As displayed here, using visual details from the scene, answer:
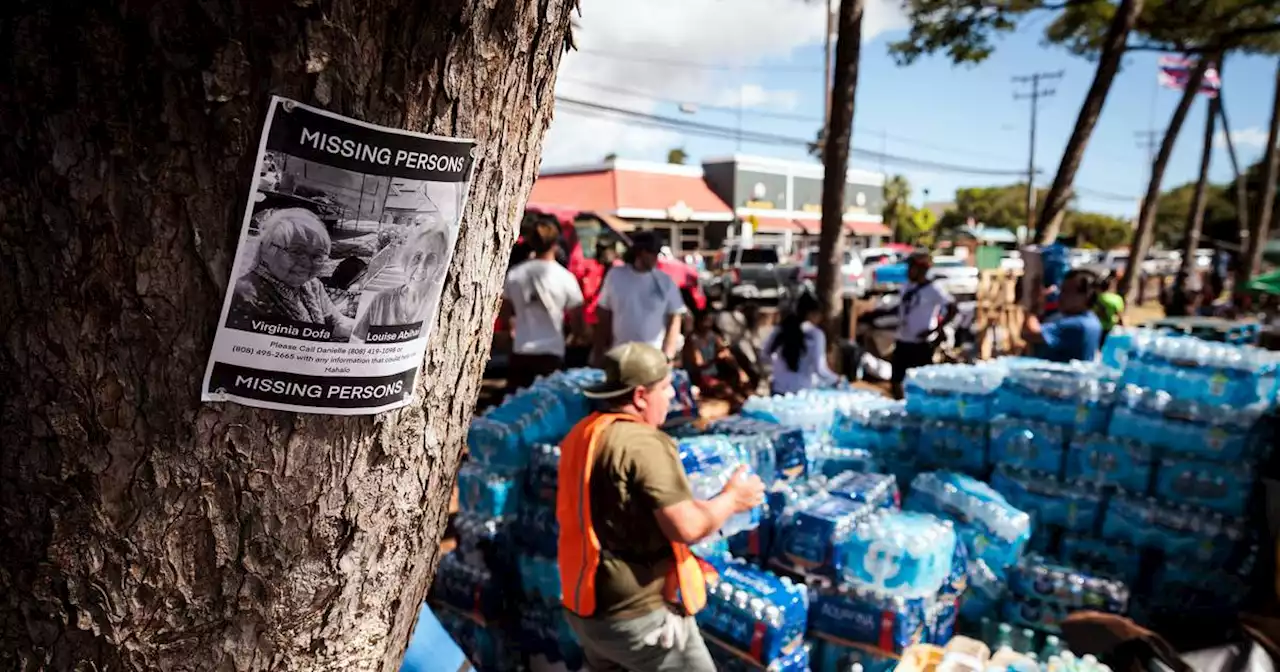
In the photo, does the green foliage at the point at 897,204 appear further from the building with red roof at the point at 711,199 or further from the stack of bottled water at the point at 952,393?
the stack of bottled water at the point at 952,393

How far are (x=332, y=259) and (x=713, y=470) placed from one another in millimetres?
2631

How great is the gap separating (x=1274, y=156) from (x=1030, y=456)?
2145 centimetres

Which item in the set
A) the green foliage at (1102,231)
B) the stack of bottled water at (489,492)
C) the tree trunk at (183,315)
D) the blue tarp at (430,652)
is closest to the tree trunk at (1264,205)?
the stack of bottled water at (489,492)

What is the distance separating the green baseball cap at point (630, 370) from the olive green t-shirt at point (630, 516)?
7.2 inches

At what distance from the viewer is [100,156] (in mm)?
805

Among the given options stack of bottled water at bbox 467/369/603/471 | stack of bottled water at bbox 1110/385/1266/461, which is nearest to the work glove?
stack of bottled water at bbox 467/369/603/471

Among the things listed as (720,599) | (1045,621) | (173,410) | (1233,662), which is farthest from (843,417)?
(173,410)

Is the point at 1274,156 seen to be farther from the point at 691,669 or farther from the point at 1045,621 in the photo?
the point at 691,669

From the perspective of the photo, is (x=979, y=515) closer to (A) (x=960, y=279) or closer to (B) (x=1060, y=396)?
(B) (x=1060, y=396)

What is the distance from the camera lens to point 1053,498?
3844mm

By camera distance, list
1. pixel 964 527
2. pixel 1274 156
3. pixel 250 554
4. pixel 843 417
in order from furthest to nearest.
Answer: pixel 1274 156, pixel 843 417, pixel 964 527, pixel 250 554

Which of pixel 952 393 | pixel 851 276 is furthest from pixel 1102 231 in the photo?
pixel 952 393

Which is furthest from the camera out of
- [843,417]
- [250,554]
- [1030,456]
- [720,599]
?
[843,417]

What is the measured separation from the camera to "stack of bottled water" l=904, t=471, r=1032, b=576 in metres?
3.57
